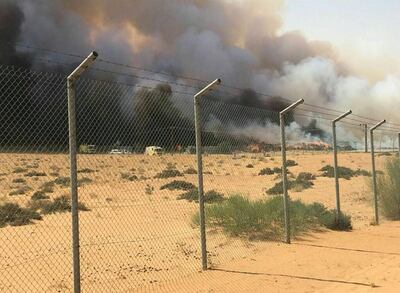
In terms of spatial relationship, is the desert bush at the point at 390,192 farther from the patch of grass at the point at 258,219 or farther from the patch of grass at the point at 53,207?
the patch of grass at the point at 53,207

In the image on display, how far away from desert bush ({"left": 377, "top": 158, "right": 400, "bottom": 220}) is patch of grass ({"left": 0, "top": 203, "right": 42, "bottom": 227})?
10742mm

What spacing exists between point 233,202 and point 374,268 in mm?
4292

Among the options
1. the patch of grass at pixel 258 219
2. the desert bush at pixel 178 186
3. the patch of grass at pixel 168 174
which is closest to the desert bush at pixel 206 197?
the desert bush at pixel 178 186

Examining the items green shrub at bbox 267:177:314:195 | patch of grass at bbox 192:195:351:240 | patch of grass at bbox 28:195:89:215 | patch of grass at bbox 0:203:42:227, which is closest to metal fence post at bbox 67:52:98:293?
patch of grass at bbox 192:195:351:240

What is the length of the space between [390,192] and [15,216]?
11483 mm

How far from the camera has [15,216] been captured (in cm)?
1413

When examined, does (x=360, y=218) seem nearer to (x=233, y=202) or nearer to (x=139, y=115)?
(x=233, y=202)

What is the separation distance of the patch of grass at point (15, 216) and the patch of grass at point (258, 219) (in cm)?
458

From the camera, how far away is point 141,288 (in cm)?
748

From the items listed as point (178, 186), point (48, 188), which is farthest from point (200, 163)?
point (178, 186)

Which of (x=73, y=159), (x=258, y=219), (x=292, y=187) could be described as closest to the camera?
(x=73, y=159)

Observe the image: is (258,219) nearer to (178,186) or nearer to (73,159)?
(73,159)

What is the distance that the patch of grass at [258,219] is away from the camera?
1186 centimetres

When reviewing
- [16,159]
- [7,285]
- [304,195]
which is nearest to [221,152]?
[7,285]
